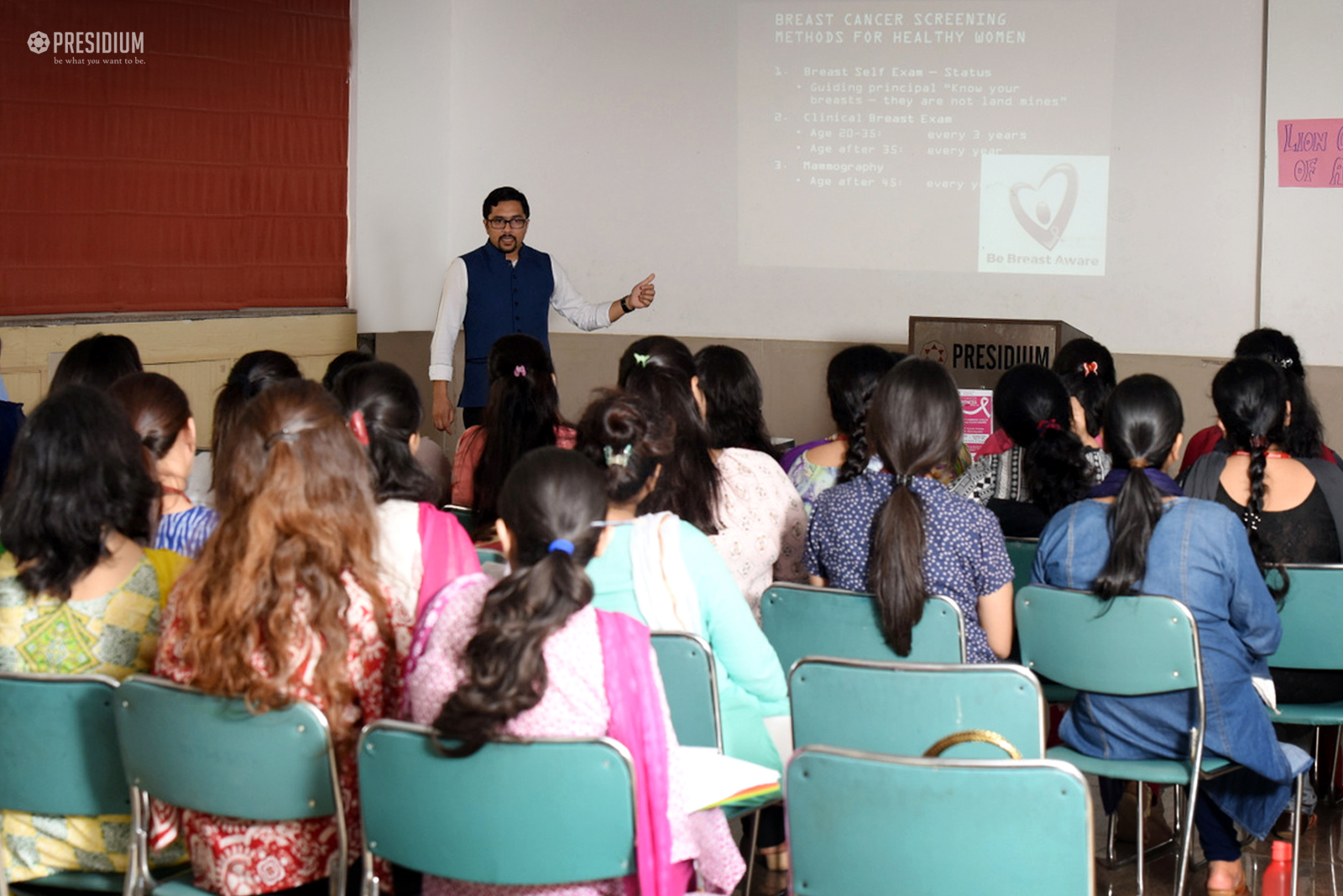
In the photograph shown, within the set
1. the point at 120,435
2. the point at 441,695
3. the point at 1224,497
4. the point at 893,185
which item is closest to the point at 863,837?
the point at 441,695

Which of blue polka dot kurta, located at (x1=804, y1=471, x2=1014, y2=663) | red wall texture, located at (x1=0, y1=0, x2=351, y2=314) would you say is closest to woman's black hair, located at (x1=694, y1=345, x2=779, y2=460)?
blue polka dot kurta, located at (x1=804, y1=471, x2=1014, y2=663)

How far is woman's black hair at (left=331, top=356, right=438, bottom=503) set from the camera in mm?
2443

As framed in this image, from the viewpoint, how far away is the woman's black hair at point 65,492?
1.98 m

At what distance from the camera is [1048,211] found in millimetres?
6180

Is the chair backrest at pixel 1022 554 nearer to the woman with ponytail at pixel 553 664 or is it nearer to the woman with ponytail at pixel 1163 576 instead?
the woman with ponytail at pixel 1163 576

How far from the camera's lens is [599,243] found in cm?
687

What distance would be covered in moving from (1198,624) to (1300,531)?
563 mm

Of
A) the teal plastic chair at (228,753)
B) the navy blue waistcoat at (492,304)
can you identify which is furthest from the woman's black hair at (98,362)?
the navy blue waistcoat at (492,304)

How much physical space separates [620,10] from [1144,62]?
254 centimetres

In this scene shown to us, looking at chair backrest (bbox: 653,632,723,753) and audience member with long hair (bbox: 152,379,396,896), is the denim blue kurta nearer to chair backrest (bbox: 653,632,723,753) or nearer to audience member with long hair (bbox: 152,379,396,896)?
chair backrest (bbox: 653,632,723,753)

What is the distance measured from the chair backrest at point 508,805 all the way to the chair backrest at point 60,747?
0.48 metres

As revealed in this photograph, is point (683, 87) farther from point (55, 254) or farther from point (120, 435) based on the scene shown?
point (120, 435)

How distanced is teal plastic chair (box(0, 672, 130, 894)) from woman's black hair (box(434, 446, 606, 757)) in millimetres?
594

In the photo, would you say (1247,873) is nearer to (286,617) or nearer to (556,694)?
(556,694)
